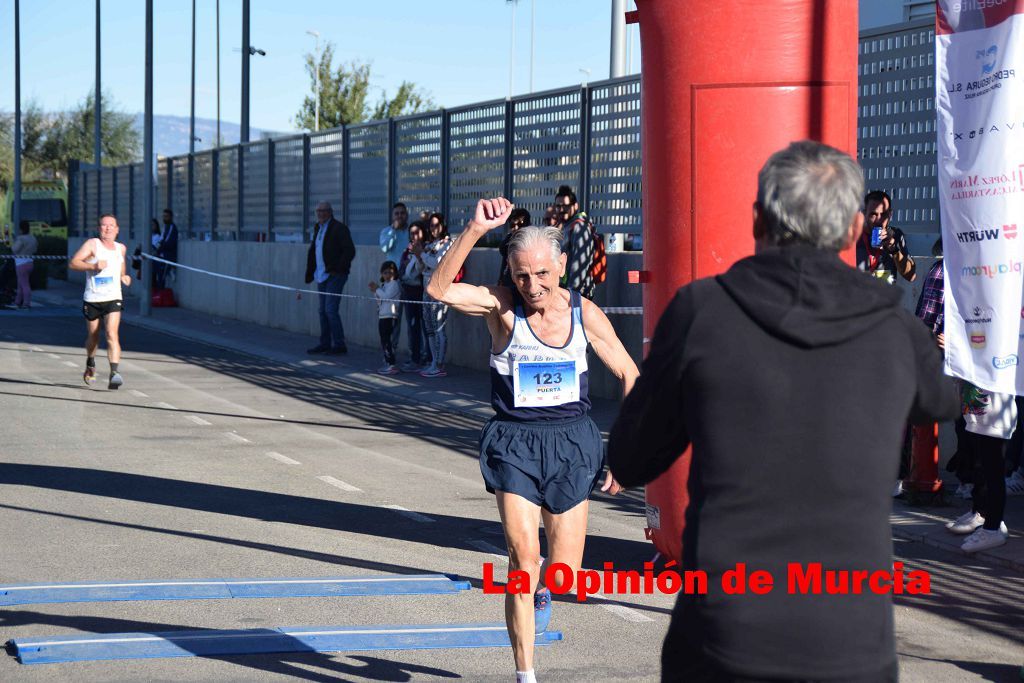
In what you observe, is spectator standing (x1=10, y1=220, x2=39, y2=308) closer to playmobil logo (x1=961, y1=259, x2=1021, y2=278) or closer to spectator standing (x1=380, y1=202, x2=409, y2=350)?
spectator standing (x1=380, y1=202, x2=409, y2=350)

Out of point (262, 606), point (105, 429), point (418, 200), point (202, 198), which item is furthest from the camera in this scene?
point (202, 198)

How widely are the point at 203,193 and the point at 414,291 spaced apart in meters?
16.4

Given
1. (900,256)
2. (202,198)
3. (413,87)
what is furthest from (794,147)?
(413,87)

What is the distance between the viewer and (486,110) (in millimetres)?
18609

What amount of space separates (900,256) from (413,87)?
63.7 metres

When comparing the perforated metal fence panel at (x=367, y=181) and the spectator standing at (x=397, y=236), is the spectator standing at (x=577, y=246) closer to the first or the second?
the spectator standing at (x=397, y=236)

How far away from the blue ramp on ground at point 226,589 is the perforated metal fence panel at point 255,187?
69.2 ft

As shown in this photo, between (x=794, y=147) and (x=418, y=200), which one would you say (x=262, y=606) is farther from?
(x=418, y=200)

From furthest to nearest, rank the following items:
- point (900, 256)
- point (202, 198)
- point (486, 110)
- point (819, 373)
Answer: point (202, 198) < point (486, 110) < point (900, 256) < point (819, 373)

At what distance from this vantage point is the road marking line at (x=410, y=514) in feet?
29.2

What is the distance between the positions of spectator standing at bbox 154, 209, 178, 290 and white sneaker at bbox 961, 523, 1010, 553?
26.0 meters

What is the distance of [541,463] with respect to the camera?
212 inches

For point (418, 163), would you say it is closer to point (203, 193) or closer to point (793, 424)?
point (203, 193)

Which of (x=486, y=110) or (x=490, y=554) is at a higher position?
(x=486, y=110)
